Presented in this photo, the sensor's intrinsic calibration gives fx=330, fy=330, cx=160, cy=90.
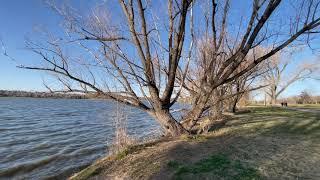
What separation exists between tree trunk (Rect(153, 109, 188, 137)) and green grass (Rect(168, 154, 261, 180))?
9.35 feet

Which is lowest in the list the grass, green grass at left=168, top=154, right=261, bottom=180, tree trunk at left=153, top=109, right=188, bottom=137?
green grass at left=168, top=154, right=261, bottom=180

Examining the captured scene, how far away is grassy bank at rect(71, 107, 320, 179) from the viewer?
641cm

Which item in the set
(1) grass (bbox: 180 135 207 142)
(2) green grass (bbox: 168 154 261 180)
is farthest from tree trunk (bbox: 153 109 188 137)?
(2) green grass (bbox: 168 154 261 180)

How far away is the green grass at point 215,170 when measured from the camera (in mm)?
6168

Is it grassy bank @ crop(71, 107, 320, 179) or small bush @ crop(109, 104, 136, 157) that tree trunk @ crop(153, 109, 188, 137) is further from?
small bush @ crop(109, 104, 136, 157)

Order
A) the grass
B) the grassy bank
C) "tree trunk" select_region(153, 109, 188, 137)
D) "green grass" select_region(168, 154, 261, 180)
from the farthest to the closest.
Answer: "tree trunk" select_region(153, 109, 188, 137), the grass, the grassy bank, "green grass" select_region(168, 154, 261, 180)

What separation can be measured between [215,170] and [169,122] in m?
3.70

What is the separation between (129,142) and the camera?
9.91 meters

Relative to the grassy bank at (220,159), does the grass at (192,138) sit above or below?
above

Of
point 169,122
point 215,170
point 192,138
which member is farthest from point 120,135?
point 215,170

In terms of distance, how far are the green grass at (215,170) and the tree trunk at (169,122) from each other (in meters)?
2.85

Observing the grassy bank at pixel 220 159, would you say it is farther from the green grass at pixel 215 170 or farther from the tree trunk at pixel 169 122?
the tree trunk at pixel 169 122

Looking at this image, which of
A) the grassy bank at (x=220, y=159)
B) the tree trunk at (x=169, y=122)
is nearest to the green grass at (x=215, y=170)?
the grassy bank at (x=220, y=159)

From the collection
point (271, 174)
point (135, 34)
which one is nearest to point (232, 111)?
point (135, 34)
